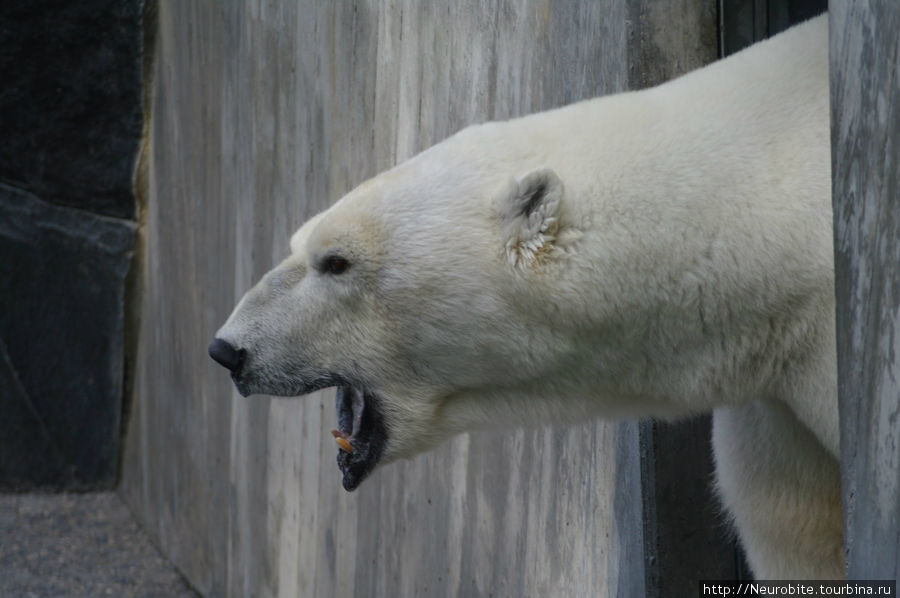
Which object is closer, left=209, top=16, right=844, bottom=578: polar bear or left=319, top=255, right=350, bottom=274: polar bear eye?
left=209, top=16, right=844, bottom=578: polar bear

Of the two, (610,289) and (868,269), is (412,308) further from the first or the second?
(868,269)

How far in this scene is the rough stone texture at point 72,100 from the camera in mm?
7570

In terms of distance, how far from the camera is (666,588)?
2.82 metres

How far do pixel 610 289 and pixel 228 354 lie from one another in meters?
0.81

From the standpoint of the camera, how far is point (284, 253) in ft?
16.2

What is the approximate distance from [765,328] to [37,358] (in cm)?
686

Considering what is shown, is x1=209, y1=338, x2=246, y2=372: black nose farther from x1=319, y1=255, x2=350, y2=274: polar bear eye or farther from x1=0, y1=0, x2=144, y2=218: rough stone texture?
x1=0, y1=0, x2=144, y2=218: rough stone texture

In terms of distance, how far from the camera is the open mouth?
2416 millimetres

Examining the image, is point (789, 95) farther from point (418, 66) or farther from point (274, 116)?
point (274, 116)

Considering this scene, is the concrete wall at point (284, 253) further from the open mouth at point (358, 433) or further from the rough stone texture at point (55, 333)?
the open mouth at point (358, 433)

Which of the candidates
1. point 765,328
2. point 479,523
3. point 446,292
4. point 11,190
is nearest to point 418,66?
point 479,523

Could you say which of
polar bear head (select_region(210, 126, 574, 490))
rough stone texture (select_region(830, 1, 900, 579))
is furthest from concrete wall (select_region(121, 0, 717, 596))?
rough stone texture (select_region(830, 1, 900, 579))

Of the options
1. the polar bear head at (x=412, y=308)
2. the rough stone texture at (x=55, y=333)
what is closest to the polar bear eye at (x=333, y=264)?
the polar bear head at (x=412, y=308)

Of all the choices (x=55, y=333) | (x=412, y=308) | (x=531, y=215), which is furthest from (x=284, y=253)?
(x=55, y=333)
